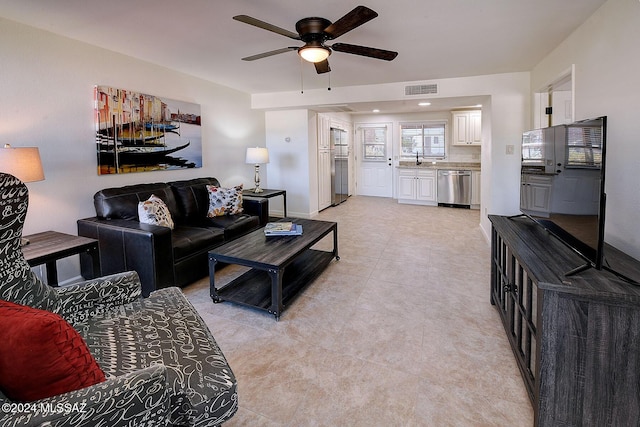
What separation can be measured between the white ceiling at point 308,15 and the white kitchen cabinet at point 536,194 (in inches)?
49.0

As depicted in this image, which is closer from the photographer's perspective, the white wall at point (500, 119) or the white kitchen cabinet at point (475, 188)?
the white wall at point (500, 119)

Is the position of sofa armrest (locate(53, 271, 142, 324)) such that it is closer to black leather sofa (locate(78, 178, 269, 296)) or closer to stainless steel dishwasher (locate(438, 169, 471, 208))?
black leather sofa (locate(78, 178, 269, 296))

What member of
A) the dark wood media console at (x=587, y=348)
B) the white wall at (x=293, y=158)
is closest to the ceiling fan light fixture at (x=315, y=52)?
the dark wood media console at (x=587, y=348)

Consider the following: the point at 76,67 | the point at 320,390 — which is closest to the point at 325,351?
the point at 320,390

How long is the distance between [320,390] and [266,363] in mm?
401

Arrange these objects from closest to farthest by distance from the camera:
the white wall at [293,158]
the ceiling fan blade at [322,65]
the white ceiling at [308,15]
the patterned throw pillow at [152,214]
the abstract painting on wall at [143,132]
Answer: the white ceiling at [308,15]
the ceiling fan blade at [322,65]
the patterned throw pillow at [152,214]
the abstract painting on wall at [143,132]
the white wall at [293,158]

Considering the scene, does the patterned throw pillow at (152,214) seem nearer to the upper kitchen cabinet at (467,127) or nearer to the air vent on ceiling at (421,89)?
the air vent on ceiling at (421,89)

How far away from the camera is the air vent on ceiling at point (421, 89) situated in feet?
15.1

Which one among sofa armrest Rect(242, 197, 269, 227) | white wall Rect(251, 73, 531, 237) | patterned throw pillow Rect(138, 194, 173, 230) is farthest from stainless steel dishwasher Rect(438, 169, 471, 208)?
patterned throw pillow Rect(138, 194, 173, 230)

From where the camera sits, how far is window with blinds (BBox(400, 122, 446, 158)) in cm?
791

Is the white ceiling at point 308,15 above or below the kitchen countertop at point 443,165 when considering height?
above

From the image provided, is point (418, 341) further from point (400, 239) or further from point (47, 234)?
point (47, 234)

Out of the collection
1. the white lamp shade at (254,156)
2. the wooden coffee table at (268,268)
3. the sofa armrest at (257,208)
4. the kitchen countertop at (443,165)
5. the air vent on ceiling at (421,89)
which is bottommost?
the wooden coffee table at (268,268)

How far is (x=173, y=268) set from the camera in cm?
291
